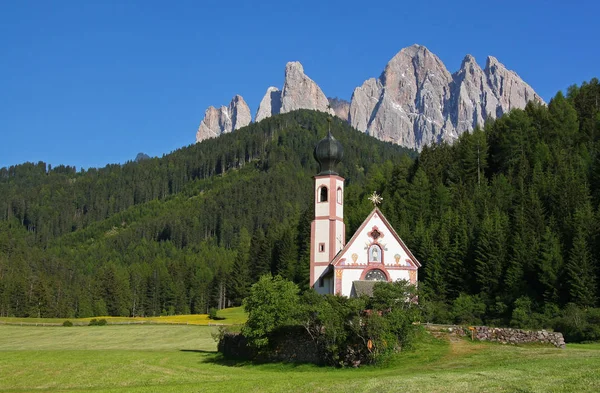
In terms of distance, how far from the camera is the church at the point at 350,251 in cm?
5231

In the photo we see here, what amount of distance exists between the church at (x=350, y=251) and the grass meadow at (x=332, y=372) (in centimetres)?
1142

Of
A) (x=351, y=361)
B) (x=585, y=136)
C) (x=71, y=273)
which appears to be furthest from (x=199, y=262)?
(x=351, y=361)

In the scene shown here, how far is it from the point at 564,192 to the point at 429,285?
16556 millimetres

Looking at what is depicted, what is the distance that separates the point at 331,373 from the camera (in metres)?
31.5

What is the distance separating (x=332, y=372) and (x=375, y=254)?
21.6 meters

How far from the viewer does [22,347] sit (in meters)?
59.1

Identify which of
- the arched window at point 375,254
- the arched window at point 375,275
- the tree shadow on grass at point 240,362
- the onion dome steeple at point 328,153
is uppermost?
the onion dome steeple at point 328,153

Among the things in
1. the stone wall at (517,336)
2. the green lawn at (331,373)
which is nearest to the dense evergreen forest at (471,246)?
the stone wall at (517,336)

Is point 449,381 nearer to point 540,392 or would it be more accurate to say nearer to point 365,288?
point 540,392

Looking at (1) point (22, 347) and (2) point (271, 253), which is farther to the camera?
(2) point (271, 253)

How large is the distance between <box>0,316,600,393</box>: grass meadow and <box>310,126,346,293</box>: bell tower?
37.7 ft

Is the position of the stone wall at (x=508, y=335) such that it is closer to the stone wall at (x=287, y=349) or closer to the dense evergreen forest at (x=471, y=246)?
the dense evergreen forest at (x=471, y=246)

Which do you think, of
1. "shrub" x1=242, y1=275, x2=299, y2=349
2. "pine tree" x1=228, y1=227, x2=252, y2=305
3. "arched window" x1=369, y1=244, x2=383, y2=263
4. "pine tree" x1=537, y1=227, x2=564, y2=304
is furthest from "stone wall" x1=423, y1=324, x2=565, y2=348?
"pine tree" x1=228, y1=227, x2=252, y2=305

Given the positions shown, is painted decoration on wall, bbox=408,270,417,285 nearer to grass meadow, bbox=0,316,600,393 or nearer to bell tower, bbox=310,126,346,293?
bell tower, bbox=310,126,346,293
